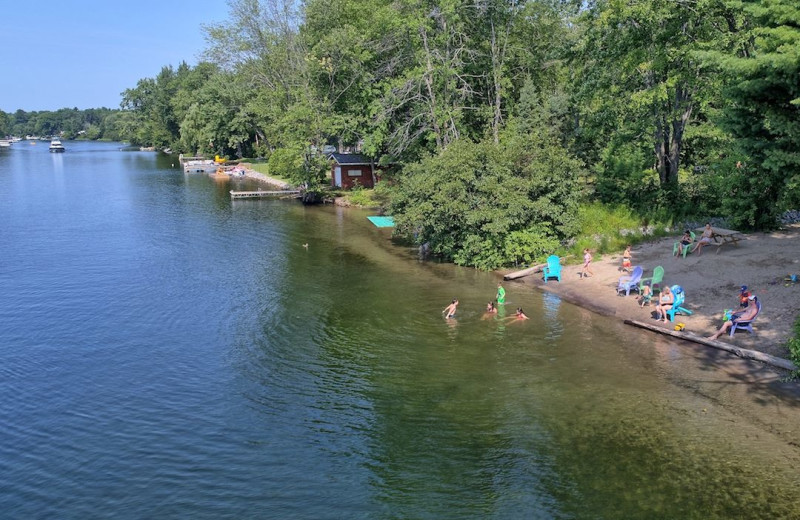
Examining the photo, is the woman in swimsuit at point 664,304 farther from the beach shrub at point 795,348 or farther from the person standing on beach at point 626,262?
the beach shrub at point 795,348

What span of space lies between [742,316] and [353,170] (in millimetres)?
45019

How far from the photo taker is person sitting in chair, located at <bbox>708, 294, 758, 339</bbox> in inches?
757

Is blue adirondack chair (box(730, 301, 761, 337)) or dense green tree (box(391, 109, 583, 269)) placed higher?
dense green tree (box(391, 109, 583, 269))

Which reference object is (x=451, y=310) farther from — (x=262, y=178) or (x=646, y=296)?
(x=262, y=178)

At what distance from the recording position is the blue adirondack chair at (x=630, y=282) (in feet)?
79.3

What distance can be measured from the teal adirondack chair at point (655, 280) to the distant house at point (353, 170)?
37.4m

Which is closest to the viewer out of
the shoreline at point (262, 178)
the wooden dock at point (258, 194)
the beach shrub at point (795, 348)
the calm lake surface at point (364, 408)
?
the calm lake surface at point (364, 408)

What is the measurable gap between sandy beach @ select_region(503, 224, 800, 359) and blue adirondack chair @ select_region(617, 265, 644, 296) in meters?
0.25

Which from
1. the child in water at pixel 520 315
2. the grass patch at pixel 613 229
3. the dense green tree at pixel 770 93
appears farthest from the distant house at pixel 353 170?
the dense green tree at pixel 770 93

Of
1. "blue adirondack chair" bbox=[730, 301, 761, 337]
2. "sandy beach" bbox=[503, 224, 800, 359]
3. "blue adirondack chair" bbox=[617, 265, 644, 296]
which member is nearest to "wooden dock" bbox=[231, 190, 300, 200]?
"sandy beach" bbox=[503, 224, 800, 359]

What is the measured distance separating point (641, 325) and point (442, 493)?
1192cm

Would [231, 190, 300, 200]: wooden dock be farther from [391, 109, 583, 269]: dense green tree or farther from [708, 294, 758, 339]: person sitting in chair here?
[708, 294, 758, 339]: person sitting in chair

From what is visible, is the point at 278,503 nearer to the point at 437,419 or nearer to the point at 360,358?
the point at 437,419

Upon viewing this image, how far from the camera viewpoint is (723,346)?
62.0 feet
